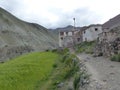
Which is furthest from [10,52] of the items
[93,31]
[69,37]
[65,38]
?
[93,31]

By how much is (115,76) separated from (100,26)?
6629 cm

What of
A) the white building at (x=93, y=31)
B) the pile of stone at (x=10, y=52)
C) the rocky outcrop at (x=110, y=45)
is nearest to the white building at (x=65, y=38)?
the white building at (x=93, y=31)

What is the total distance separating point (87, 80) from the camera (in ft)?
72.9

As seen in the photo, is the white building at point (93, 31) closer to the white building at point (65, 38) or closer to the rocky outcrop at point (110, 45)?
the white building at point (65, 38)

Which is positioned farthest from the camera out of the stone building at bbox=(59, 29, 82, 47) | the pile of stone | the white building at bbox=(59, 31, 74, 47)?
the pile of stone

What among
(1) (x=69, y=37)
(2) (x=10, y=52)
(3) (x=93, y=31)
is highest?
(3) (x=93, y=31)

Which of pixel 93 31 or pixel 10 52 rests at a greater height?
pixel 93 31

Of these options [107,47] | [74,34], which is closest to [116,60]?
[107,47]

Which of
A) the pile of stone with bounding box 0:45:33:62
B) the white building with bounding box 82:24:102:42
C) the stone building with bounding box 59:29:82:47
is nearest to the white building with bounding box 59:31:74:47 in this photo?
the stone building with bounding box 59:29:82:47

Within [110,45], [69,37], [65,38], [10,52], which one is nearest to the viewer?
[110,45]

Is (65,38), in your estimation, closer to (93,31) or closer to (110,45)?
(93,31)

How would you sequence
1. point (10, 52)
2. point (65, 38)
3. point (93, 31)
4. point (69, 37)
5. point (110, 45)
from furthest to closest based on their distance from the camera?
point (10, 52)
point (65, 38)
point (69, 37)
point (93, 31)
point (110, 45)

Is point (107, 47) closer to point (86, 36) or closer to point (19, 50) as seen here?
point (86, 36)

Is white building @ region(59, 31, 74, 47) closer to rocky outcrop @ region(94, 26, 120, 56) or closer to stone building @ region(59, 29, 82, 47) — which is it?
stone building @ region(59, 29, 82, 47)
